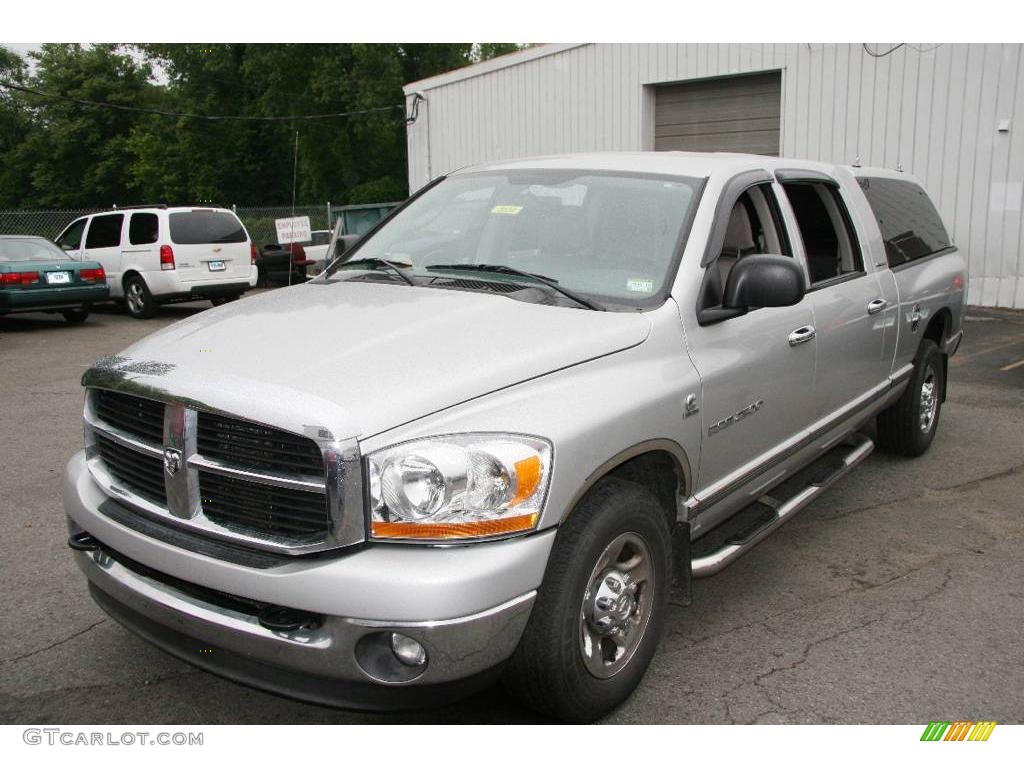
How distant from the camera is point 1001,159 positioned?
41.9ft

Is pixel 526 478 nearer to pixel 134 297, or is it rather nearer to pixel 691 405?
pixel 691 405

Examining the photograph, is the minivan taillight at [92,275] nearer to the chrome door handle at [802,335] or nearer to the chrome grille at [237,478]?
the chrome grille at [237,478]

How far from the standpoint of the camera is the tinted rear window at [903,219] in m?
5.33

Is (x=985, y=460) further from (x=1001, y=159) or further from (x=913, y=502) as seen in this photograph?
(x=1001, y=159)

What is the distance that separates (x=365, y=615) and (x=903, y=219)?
4.60 meters

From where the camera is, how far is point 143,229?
15.2 metres

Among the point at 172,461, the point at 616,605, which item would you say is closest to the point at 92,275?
the point at 172,461

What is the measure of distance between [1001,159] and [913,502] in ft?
31.2

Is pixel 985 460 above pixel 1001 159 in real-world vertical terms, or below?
below

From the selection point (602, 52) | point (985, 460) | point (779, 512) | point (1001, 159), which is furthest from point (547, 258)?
point (602, 52)

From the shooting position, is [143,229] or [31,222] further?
[31,222]

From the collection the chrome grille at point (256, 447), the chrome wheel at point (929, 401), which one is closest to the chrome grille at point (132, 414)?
the chrome grille at point (256, 447)

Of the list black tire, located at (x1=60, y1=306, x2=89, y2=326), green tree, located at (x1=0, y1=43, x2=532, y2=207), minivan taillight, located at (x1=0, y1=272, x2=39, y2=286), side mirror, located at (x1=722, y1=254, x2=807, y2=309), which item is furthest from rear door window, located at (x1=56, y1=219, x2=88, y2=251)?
green tree, located at (x1=0, y1=43, x2=532, y2=207)
